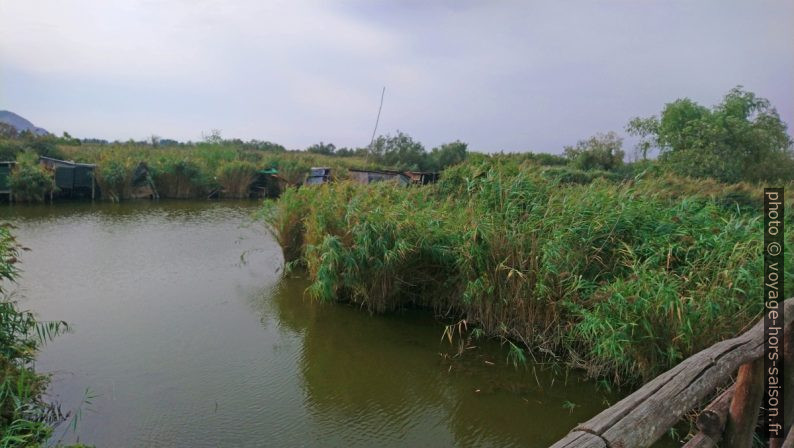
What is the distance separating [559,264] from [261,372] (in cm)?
310

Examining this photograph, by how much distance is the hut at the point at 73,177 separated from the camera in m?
14.5

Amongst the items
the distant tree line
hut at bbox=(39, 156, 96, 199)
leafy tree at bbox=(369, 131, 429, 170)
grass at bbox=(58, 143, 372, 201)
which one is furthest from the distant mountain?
leafy tree at bbox=(369, 131, 429, 170)

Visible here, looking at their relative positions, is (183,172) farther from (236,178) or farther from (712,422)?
(712,422)

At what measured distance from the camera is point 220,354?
4867 millimetres

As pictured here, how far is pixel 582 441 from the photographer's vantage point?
4.16ft

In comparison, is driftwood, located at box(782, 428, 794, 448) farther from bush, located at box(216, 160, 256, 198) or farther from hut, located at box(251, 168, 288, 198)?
hut, located at box(251, 168, 288, 198)

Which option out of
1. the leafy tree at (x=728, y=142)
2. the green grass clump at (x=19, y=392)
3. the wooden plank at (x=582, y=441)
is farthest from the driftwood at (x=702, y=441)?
the leafy tree at (x=728, y=142)

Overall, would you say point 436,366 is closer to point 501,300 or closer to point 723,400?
point 501,300

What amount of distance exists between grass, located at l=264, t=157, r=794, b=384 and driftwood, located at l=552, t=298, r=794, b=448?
1.85m

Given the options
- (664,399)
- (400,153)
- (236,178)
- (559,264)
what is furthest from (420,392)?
(400,153)

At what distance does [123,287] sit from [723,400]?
6.97 m

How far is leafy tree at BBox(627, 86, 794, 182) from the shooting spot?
1485 cm

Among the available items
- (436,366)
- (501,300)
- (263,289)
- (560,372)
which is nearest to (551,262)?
(501,300)

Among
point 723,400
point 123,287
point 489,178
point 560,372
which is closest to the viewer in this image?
point 723,400
